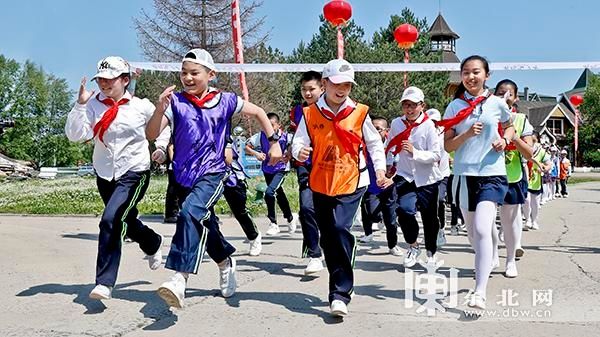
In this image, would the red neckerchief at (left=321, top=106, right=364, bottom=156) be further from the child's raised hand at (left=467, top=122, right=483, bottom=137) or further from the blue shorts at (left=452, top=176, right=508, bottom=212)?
the blue shorts at (left=452, top=176, right=508, bottom=212)

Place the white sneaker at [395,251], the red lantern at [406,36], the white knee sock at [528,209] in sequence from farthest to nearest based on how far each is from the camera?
the red lantern at [406,36], the white knee sock at [528,209], the white sneaker at [395,251]

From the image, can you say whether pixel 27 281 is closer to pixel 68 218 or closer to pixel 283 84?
pixel 68 218

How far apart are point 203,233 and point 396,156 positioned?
3.02 metres

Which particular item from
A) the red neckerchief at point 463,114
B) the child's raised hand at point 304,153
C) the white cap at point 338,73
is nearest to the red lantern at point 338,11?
the red neckerchief at point 463,114

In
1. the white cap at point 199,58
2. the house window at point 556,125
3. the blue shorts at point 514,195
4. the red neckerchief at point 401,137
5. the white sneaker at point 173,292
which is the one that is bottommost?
the white sneaker at point 173,292

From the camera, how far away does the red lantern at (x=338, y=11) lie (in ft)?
42.4

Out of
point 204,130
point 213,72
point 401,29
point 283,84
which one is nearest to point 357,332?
point 204,130

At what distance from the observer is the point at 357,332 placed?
4.26m

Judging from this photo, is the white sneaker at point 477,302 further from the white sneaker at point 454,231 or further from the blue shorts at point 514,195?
the white sneaker at point 454,231

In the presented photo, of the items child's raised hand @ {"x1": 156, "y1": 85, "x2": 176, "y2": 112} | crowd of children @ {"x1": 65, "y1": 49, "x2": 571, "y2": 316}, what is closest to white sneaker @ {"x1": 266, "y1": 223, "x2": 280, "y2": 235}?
crowd of children @ {"x1": 65, "y1": 49, "x2": 571, "y2": 316}

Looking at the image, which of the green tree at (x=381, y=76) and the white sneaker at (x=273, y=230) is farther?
the green tree at (x=381, y=76)

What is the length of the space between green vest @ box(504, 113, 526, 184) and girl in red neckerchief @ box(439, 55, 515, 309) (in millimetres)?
1130

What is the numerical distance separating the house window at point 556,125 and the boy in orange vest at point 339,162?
7704 cm

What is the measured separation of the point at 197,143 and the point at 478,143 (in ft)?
7.28
